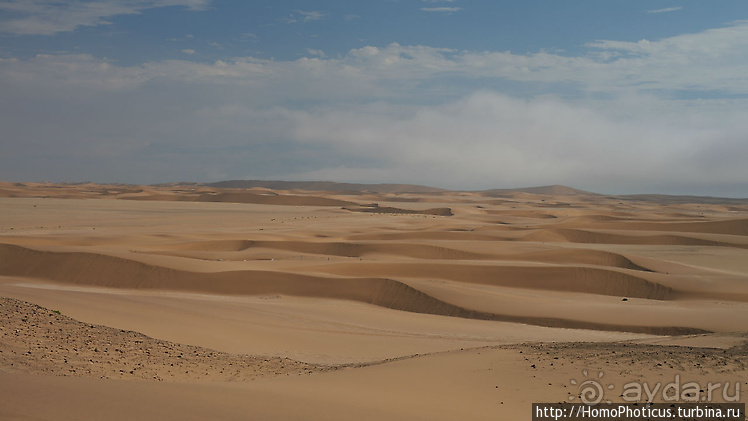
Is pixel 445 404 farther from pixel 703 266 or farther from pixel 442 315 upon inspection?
pixel 703 266

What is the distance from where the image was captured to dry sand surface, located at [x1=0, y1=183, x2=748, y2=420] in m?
5.76

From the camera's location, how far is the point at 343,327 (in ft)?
43.7

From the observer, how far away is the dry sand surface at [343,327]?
5.76 m

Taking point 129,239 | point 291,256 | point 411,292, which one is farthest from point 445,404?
point 129,239

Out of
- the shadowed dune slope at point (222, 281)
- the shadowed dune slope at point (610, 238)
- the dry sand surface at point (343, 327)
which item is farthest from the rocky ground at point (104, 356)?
the shadowed dune slope at point (610, 238)

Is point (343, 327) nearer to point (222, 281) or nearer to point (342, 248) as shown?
point (222, 281)

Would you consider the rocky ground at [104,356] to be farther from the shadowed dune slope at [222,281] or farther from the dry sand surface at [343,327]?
the shadowed dune slope at [222,281]

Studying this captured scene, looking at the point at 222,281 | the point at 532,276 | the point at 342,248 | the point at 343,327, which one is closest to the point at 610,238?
the point at 342,248

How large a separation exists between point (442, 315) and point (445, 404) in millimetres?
10617

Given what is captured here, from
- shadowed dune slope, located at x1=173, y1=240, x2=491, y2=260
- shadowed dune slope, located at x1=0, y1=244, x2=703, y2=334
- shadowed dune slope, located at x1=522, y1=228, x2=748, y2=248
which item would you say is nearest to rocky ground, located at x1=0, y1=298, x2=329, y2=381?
shadowed dune slope, located at x1=0, y1=244, x2=703, y2=334

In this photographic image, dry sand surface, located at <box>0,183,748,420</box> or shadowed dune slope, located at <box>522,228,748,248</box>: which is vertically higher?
shadowed dune slope, located at <box>522,228,748,248</box>

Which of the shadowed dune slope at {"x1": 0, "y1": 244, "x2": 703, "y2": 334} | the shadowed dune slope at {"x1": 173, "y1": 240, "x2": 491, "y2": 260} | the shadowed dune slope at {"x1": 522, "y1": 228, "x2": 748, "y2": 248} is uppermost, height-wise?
the shadowed dune slope at {"x1": 522, "y1": 228, "x2": 748, "y2": 248}

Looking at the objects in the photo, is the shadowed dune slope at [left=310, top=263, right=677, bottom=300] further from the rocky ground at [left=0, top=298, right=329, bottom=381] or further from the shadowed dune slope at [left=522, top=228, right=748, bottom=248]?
the shadowed dune slope at [left=522, top=228, right=748, bottom=248]

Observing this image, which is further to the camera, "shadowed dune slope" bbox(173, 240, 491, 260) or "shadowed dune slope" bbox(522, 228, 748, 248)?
"shadowed dune slope" bbox(522, 228, 748, 248)
